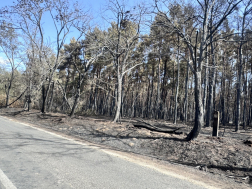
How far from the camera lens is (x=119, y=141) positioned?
9008 mm

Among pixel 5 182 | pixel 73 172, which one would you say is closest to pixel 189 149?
pixel 73 172

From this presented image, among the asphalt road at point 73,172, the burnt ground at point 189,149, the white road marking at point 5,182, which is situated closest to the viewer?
the white road marking at point 5,182

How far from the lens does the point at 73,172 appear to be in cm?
463

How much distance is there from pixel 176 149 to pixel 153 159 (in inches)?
55.1

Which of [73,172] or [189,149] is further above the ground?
[189,149]

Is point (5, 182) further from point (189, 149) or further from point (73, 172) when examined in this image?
point (189, 149)

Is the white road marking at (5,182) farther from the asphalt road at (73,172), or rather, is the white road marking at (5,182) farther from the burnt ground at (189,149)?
the burnt ground at (189,149)

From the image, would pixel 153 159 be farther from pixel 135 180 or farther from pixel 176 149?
pixel 135 180

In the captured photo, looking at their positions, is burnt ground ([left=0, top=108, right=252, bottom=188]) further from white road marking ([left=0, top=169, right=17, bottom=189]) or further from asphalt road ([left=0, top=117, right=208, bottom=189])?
white road marking ([left=0, top=169, right=17, bottom=189])

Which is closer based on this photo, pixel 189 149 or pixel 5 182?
pixel 5 182

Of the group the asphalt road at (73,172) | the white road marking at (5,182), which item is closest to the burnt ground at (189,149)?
the asphalt road at (73,172)

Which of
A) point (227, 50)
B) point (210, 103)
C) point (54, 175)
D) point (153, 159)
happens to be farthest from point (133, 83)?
point (54, 175)

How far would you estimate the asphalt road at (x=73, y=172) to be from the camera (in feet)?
13.1

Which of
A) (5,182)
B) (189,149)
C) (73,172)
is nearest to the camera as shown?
(5,182)
